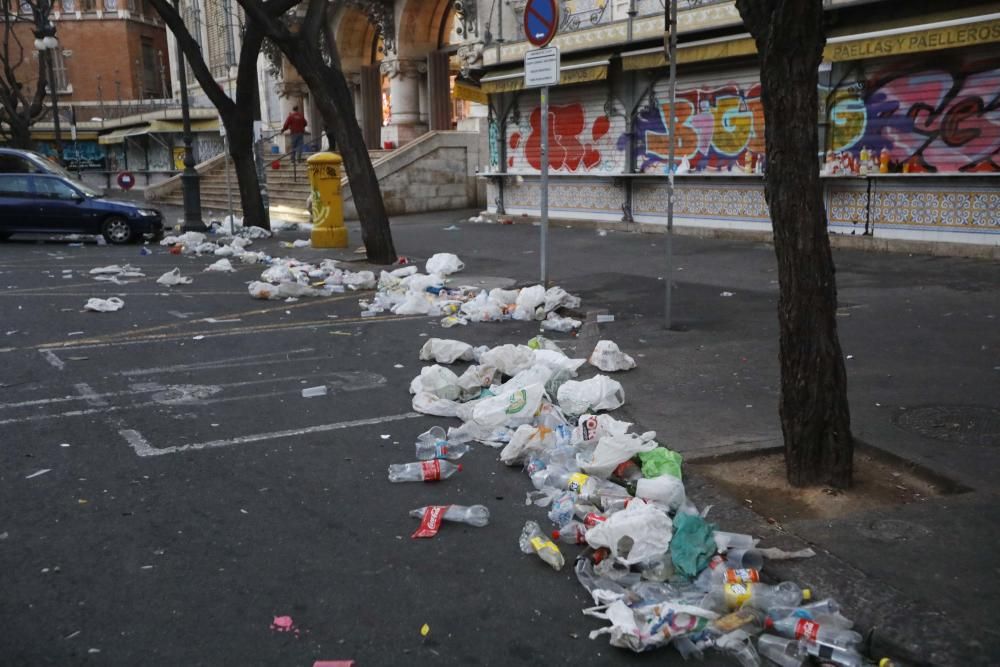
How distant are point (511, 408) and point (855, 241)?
9783mm

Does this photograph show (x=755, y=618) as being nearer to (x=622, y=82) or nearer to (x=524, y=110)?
(x=622, y=82)

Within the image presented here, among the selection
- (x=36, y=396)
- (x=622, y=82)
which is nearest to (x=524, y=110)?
(x=622, y=82)

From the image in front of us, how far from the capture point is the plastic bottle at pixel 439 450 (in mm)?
4707

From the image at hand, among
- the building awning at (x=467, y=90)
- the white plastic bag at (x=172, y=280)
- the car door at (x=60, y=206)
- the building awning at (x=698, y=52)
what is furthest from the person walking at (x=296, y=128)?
the white plastic bag at (x=172, y=280)

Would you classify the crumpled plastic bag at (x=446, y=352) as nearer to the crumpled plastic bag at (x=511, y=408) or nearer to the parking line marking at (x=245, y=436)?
the parking line marking at (x=245, y=436)

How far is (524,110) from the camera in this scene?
1981cm

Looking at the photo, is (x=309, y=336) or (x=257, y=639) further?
(x=309, y=336)

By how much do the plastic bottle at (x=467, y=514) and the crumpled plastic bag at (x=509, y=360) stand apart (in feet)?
7.03

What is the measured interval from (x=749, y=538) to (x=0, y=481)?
365 centimetres

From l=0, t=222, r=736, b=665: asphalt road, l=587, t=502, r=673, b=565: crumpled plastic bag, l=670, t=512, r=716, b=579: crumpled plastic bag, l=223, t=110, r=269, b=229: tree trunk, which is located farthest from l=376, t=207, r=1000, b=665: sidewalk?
Answer: l=223, t=110, r=269, b=229: tree trunk

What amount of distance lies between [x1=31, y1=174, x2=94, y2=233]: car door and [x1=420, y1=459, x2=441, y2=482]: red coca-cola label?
15500mm

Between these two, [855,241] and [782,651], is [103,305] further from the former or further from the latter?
[855,241]

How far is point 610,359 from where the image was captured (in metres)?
6.41

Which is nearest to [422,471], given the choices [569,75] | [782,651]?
[782,651]
